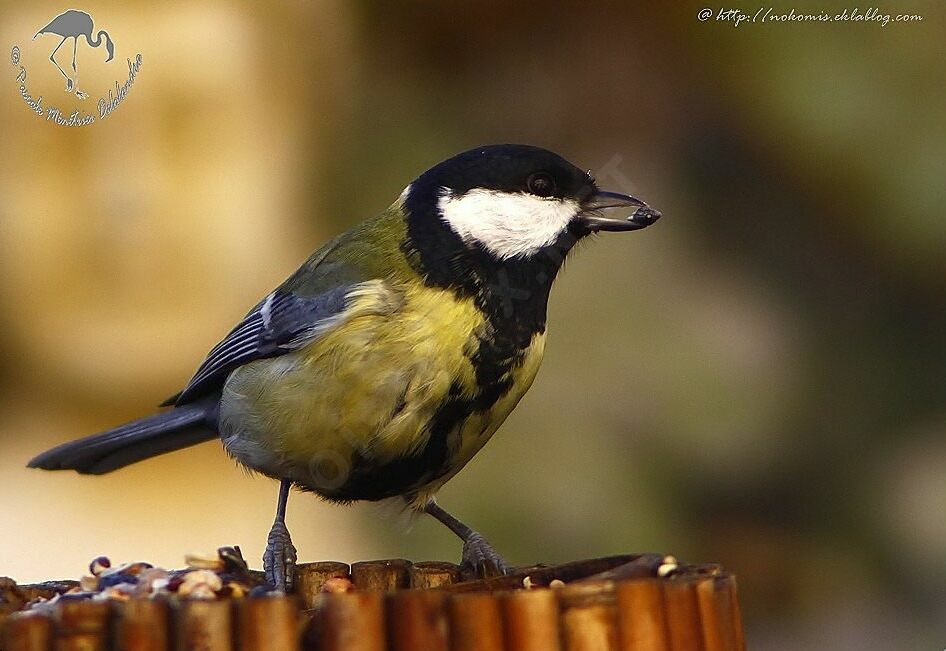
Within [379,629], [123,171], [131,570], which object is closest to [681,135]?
[123,171]

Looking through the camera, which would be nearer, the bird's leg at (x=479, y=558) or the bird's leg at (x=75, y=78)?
the bird's leg at (x=479, y=558)

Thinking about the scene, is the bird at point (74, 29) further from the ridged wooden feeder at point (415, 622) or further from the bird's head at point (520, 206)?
the ridged wooden feeder at point (415, 622)

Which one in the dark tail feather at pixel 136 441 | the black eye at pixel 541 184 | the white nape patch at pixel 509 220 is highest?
the black eye at pixel 541 184

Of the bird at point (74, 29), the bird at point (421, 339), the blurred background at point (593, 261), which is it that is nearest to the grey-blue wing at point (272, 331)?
the bird at point (421, 339)

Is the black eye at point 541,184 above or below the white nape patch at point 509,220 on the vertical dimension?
above

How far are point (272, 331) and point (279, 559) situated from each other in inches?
13.1

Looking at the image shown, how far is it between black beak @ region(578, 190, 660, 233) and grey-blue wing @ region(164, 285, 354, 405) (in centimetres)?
34

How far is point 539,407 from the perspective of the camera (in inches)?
106

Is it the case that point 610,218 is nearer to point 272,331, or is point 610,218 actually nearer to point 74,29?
point 272,331

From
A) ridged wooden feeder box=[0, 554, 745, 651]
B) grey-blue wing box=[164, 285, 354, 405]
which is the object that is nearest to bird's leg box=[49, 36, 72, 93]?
grey-blue wing box=[164, 285, 354, 405]

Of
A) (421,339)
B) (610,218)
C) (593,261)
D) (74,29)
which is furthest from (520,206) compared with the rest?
(74,29)

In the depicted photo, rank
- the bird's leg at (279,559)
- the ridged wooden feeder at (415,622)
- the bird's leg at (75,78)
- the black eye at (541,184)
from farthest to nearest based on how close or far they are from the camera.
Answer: the bird's leg at (75,78) < the black eye at (541,184) < the bird's leg at (279,559) < the ridged wooden feeder at (415,622)

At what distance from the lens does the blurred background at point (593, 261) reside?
8.43ft

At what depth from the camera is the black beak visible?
1.52 metres
